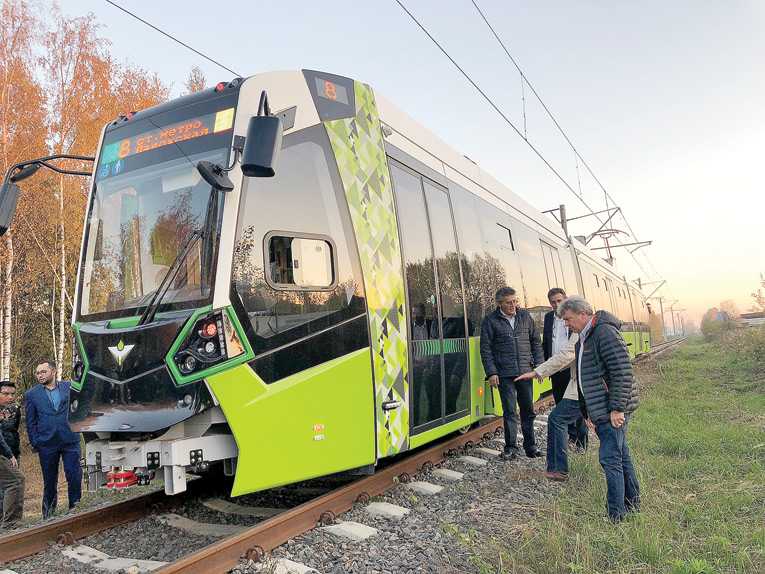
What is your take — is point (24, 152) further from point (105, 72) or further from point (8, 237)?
point (105, 72)

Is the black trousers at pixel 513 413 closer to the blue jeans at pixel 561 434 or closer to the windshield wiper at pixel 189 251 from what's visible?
the blue jeans at pixel 561 434

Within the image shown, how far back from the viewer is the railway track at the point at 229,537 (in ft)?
12.4

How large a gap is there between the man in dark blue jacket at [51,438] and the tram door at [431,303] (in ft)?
13.0

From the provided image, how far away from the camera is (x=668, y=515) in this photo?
15.1ft

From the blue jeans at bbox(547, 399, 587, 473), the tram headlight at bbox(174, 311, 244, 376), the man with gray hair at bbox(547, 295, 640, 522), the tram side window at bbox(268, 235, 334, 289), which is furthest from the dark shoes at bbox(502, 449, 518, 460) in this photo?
the tram headlight at bbox(174, 311, 244, 376)

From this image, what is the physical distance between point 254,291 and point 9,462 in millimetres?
4155

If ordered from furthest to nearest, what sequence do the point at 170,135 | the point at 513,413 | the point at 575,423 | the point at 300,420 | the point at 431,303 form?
the point at 513,413
the point at 575,423
the point at 431,303
the point at 170,135
the point at 300,420

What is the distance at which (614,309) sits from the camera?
20266 millimetres

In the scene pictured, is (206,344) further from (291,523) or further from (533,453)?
(533,453)

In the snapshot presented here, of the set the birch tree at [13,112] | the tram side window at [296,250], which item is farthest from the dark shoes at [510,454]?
the birch tree at [13,112]

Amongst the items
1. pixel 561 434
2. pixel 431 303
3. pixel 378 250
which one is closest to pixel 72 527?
pixel 378 250

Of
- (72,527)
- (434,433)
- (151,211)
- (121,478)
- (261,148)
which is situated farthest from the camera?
(434,433)

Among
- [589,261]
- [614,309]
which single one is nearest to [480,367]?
[589,261]

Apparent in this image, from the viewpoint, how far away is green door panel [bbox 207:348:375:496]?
422cm
